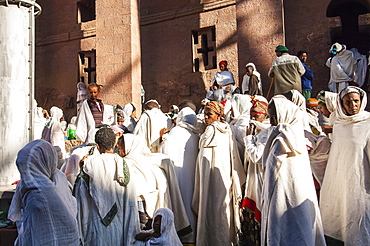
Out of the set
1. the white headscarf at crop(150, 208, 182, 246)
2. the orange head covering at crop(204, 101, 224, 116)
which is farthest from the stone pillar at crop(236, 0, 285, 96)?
the white headscarf at crop(150, 208, 182, 246)

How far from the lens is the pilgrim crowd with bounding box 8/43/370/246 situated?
11.3 feet

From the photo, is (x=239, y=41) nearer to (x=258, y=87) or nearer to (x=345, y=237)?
(x=258, y=87)

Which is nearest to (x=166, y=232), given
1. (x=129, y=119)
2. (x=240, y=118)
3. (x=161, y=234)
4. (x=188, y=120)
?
(x=161, y=234)

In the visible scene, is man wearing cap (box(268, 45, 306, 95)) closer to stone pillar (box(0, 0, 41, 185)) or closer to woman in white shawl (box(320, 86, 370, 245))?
woman in white shawl (box(320, 86, 370, 245))

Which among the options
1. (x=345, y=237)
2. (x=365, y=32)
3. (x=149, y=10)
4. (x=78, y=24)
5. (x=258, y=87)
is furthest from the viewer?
(x=78, y=24)

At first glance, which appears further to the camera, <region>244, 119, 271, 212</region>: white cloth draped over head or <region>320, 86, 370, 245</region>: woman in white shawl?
A: <region>244, 119, 271, 212</region>: white cloth draped over head

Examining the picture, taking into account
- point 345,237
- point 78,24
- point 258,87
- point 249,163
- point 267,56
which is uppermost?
point 78,24

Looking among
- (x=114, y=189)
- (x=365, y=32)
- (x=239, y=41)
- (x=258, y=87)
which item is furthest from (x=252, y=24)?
(x=114, y=189)

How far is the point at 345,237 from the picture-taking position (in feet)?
14.9

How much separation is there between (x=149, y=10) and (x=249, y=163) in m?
11.2

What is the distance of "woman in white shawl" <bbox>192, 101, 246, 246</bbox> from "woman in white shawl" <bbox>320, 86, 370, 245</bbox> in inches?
46.7

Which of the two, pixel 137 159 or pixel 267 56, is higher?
pixel 267 56

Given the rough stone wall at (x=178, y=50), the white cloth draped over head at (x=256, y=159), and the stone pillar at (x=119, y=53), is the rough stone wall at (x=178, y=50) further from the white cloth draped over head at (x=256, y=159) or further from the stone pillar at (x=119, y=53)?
the white cloth draped over head at (x=256, y=159)

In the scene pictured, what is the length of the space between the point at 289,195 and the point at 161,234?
4.30ft
